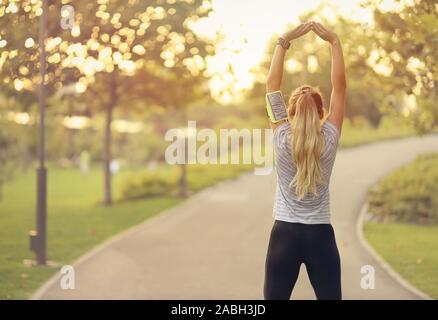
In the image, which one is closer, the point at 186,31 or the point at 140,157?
the point at 186,31

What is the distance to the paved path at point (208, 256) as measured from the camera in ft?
30.5

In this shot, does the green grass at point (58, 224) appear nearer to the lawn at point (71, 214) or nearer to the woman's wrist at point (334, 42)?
the lawn at point (71, 214)

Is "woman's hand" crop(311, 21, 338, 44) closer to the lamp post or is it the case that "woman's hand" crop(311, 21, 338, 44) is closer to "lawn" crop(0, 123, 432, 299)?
"lawn" crop(0, 123, 432, 299)

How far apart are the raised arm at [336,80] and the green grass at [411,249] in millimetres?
5122

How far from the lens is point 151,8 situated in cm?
1188

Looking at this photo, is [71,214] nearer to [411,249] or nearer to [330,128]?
[411,249]

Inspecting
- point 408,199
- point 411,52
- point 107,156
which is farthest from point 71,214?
point 411,52

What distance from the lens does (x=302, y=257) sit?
4.29 meters

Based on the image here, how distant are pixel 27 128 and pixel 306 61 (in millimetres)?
13155

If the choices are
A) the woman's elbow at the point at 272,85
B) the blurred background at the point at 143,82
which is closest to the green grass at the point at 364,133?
the blurred background at the point at 143,82

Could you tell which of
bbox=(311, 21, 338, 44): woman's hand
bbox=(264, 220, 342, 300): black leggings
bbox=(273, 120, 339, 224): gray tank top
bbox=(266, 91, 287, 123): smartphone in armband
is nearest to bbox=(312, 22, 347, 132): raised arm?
bbox=(311, 21, 338, 44): woman's hand

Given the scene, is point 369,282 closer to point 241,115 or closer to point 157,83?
point 157,83

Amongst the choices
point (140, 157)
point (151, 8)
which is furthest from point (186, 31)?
point (140, 157)
